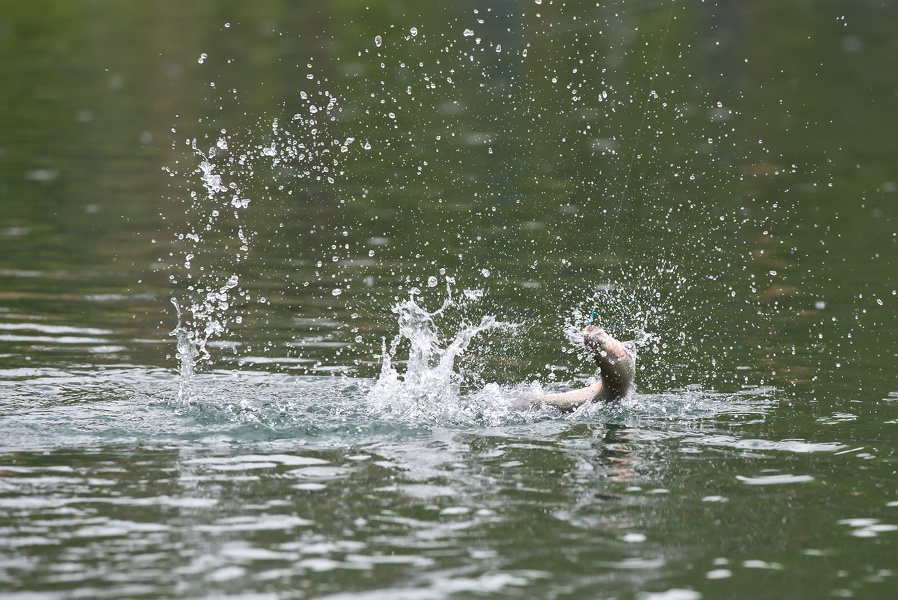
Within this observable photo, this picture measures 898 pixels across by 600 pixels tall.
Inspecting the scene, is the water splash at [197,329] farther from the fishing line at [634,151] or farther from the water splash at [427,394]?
the fishing line at [634,151]

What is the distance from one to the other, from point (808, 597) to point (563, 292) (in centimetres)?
900

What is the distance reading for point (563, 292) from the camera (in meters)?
16.6

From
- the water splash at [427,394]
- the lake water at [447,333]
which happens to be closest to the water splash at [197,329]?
the lake water at [447,333]

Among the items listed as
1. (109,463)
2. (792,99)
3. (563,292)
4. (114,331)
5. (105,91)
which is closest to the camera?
(109,463)

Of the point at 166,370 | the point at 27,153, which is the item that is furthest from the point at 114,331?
the point at 27,153

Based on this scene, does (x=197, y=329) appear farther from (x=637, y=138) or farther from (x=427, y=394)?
(x=637, y=138)

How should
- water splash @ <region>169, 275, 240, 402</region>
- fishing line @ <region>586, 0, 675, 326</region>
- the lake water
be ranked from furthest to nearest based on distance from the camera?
fishing line @ <region>586, 0, 675, 326</region>, water splash @ <region>169, 275, 240, 402</region>, the lake water

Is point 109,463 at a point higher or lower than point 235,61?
lower

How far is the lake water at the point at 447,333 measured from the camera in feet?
28.0

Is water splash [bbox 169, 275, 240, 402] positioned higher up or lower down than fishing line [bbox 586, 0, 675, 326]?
lower down

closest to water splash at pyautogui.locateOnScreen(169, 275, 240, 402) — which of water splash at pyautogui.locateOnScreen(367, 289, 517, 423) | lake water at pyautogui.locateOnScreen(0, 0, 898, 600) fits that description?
lake water at pyautogui.locateOnScreen(0, 0, 898, 600)

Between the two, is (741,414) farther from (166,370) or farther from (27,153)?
(27,153)

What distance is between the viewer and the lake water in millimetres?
8531

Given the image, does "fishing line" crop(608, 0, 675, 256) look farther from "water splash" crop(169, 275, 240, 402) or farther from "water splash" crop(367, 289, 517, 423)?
"water splash" crop(367, 289, 517, 423)
